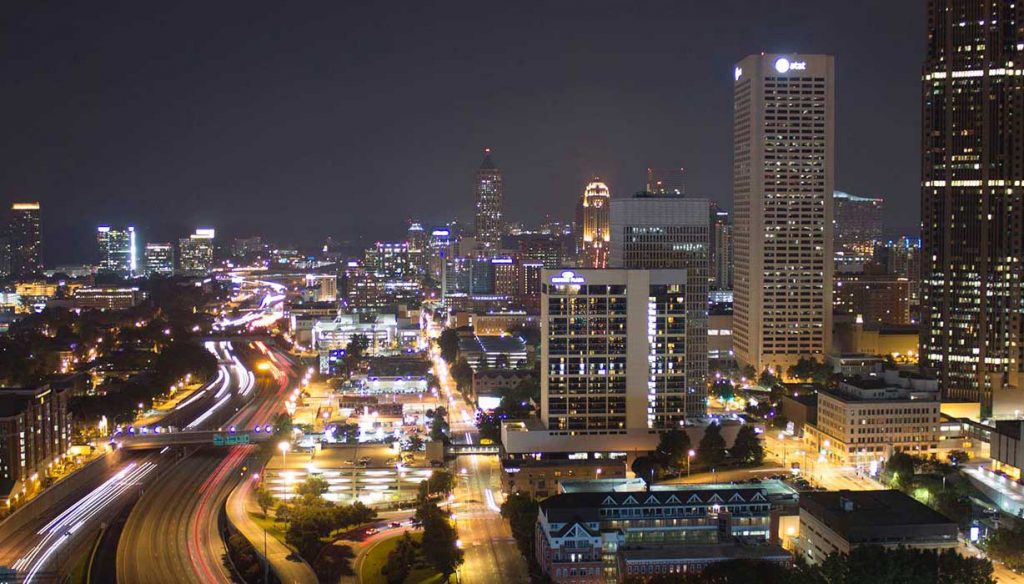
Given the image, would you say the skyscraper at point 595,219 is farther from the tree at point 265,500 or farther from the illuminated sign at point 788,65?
the tree at point 265,500

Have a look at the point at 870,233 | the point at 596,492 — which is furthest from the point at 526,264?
the point at 596,492

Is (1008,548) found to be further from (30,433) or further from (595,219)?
(595,219)

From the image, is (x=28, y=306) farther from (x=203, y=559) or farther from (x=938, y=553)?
(x=938, y=553)

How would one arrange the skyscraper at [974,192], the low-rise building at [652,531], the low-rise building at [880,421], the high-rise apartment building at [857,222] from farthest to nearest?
the high-rise apartment building at [857,222] < the skyscraper at [974,192] < the low-rise building at [880,421] < the low-rise building at [652,531]

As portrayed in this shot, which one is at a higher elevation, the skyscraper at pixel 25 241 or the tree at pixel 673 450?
the skyscraper at pixel 25 241

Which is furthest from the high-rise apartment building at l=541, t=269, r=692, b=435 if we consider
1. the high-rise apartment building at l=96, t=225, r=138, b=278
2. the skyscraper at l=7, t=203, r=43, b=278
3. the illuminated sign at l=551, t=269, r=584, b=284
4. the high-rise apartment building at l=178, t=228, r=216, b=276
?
the high-rise apartment building at l=178, t=228, r=216, b=276

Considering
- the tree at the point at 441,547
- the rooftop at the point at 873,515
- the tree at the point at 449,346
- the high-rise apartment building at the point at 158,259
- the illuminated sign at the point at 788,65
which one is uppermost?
the illuminated sign at the point at 788,65

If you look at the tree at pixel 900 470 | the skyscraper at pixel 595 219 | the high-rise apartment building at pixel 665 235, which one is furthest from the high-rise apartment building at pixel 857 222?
the tree at pixel 900 470
